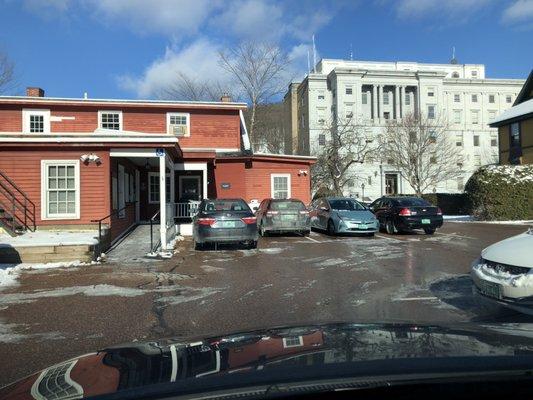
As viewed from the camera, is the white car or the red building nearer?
the white car

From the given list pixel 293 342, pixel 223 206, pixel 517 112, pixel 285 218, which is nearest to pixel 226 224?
pixel 223 206

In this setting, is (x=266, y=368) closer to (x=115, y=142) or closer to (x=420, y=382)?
(x=420, y=382)

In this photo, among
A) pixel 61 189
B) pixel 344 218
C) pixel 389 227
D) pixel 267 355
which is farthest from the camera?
pixel 389 227

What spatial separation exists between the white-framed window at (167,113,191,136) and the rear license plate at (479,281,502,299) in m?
20.7

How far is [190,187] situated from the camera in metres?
24.9

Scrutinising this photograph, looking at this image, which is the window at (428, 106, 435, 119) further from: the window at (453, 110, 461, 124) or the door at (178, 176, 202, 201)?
the door at (178, 176, 202, 201)

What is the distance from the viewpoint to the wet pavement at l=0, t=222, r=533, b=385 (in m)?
6.20

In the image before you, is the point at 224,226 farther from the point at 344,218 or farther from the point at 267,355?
the point at 267,355

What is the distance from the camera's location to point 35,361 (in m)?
5.18

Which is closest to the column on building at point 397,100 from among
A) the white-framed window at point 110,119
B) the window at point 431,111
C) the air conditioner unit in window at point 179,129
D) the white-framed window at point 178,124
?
the window at point 431,111

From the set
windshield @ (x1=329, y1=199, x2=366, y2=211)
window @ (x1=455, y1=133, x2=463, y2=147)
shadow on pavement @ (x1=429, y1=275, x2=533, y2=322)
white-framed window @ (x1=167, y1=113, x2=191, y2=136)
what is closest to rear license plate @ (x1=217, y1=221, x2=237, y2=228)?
windshield @ (x1=329, y1=199, x2=366, y2=211)

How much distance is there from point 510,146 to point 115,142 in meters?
29.4

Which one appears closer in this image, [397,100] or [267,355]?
[267,355]

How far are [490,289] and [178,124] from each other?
2129 cm
